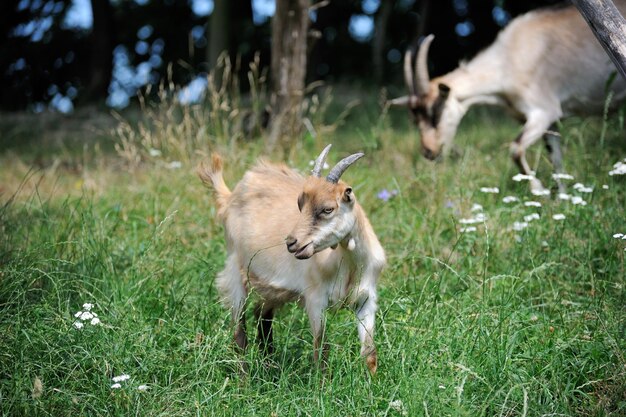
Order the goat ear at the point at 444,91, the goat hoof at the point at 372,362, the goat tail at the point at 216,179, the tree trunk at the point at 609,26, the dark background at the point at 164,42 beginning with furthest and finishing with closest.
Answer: the dark background at the point at 164,42 → the goat ear at the point at 444,91 → the goat tail at the point at 216,179 → the tree trunk at the point at 609,26 → the goat hoof at the point at 372,362

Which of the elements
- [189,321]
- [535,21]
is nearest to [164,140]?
Answer: [189,321]

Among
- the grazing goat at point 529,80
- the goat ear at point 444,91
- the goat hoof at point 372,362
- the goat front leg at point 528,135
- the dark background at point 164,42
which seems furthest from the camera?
the dark background at point 164,42

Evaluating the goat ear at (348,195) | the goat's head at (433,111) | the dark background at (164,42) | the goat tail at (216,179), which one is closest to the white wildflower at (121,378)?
the goat ear at (348,195)

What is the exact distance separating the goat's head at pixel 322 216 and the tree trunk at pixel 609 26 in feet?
4.60

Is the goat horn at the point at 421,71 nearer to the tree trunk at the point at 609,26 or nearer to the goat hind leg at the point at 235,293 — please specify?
the tree trunk at the point at 609,26

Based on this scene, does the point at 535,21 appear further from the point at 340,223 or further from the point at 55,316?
the point at 55,316

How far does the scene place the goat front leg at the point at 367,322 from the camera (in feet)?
13.6

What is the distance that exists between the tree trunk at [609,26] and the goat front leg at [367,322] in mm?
1641

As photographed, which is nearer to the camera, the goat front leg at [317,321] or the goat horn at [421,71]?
the goat front leg at [317,321]

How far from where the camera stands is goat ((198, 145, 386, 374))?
3.96 meters

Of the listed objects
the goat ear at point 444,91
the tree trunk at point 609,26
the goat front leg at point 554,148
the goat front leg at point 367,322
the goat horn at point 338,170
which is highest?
the tree trunk at point 609,26

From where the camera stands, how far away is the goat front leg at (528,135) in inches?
281

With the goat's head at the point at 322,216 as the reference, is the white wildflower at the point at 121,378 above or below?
below

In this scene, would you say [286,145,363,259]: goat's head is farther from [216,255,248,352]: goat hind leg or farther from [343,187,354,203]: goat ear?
[216,255,248,352]: goat hind leg
